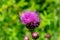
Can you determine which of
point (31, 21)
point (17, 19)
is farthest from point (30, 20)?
point (17, 19)

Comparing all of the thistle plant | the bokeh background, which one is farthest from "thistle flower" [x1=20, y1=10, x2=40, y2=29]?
the bokeh background

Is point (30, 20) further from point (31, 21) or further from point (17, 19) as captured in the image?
point (17, 19)

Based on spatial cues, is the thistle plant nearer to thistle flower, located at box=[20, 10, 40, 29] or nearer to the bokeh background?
thistle flower, located at box=[20, 10, 40, 29]

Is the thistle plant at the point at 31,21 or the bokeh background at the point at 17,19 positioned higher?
the thistle plant at the point at 31,21

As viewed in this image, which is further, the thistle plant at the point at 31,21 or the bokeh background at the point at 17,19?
the bokeh background at the point at 17,19

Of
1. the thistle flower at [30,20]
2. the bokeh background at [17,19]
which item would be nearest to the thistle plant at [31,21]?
the thistle flower at [30,20]

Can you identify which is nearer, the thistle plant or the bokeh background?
the thistle plant

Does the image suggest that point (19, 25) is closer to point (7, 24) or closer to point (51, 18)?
point (7, 24)

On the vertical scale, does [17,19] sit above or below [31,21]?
below

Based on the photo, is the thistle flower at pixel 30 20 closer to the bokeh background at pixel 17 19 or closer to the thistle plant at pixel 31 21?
the thistle plant at pixel 31 21

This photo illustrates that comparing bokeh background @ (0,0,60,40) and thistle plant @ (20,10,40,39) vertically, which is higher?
thistle plant @ (20,10,40,39)

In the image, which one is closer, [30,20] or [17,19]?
[30,20]

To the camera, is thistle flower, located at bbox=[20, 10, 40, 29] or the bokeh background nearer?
thistle flower, located at bbox=[20, 10, 40, 29]
